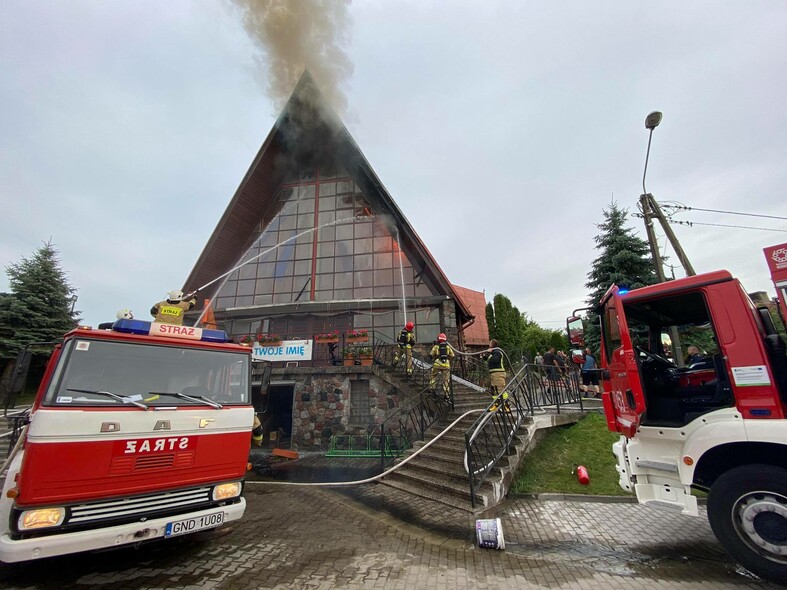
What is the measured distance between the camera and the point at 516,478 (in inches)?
245

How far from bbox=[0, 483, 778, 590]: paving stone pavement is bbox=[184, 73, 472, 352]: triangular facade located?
32.2 ft

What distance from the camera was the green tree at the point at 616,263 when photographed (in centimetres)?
1402

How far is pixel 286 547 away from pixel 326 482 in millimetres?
3519

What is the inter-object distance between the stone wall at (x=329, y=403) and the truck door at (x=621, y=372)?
7078 mm

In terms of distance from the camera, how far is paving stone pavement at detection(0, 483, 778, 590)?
136 inches

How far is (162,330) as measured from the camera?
14.5 feet

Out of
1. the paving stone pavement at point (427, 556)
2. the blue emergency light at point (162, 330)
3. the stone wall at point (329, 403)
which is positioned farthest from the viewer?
the stone wall at point (329, 403)

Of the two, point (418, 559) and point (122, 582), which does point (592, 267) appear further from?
point (122, 582)

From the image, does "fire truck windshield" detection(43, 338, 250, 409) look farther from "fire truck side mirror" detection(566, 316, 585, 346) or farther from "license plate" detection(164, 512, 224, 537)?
"fire truck side mirror" detection(566, 316, 585, 346)

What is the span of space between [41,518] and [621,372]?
6249mm

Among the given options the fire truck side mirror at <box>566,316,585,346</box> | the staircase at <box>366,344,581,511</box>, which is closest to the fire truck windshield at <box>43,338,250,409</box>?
the staircase at <box>366,344,581,511</box>

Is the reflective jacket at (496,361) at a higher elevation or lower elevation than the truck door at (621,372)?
higher

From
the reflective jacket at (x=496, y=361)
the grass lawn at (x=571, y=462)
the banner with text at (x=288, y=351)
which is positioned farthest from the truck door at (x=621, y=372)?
the banner with text at (x=288, y=351)

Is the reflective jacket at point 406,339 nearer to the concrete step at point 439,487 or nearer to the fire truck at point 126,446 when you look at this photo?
the concrete step at point 439,487
